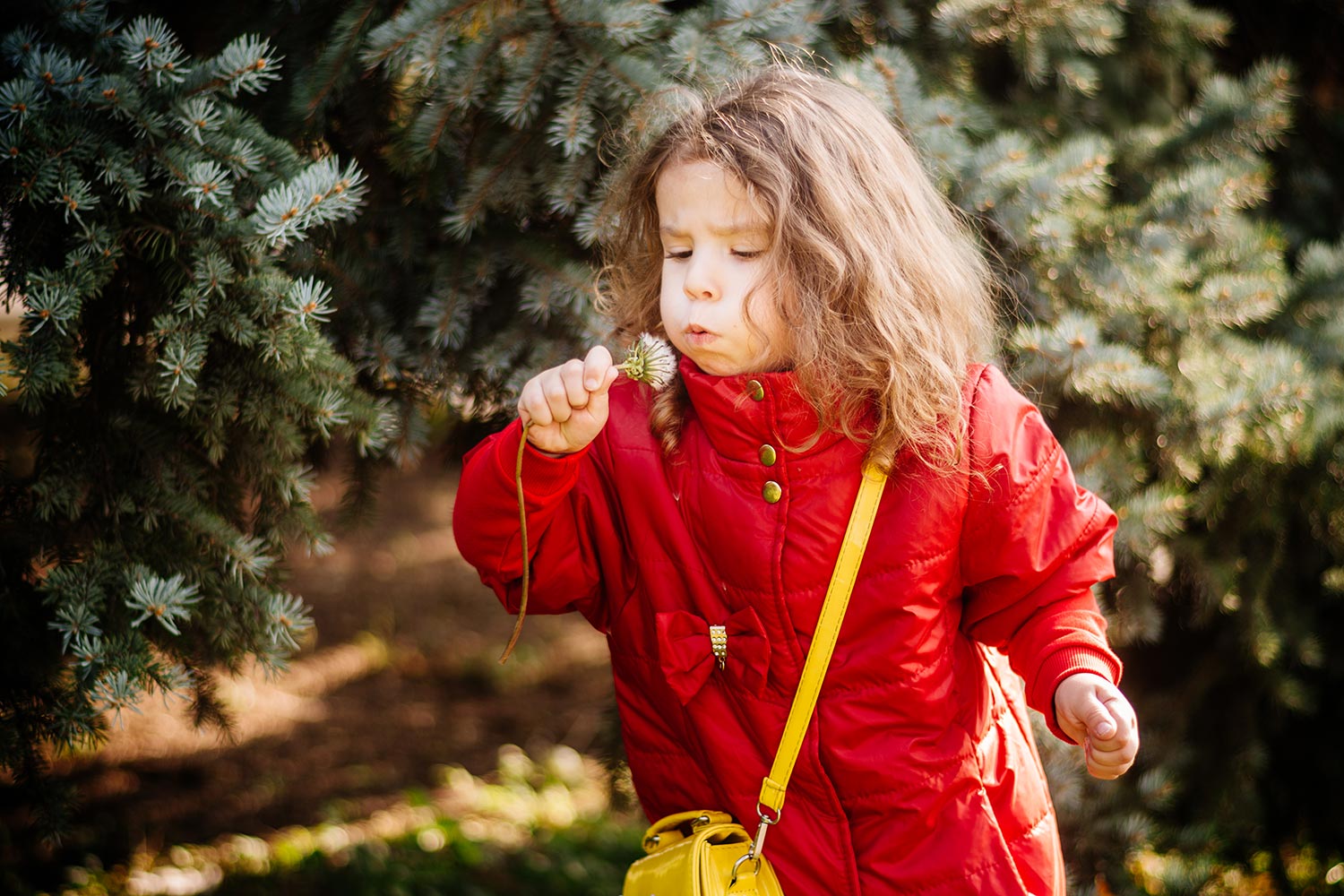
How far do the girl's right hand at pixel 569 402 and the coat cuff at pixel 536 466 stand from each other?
0.02 m

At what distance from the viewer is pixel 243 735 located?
4.59 metres

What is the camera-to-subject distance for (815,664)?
1.65 m

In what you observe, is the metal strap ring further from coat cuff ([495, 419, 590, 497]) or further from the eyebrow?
the eyebrow

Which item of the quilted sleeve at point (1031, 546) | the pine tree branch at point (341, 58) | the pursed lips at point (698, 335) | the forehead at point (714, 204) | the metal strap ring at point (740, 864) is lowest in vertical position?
the metal strap ring at point (740, 864)

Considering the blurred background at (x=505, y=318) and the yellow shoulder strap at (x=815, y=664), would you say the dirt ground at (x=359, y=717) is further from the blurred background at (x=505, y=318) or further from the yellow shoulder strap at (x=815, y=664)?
the yellow shoulder strap at (x=815, y=664)

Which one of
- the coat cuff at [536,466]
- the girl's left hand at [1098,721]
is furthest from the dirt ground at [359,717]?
the girl's left hand at [1098,721]

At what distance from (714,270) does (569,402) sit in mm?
332

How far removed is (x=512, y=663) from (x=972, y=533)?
13.9ft

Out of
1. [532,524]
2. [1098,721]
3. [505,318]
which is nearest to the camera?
[1098,721]

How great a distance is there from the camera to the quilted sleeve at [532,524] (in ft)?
5.41

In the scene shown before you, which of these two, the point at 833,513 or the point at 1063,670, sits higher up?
the point at 833,513

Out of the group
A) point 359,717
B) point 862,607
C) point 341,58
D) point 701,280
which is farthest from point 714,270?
point 359,717

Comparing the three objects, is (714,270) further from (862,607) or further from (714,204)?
(862,607)

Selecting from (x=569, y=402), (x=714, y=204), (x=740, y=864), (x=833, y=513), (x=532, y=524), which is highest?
(x=714, y=204)
